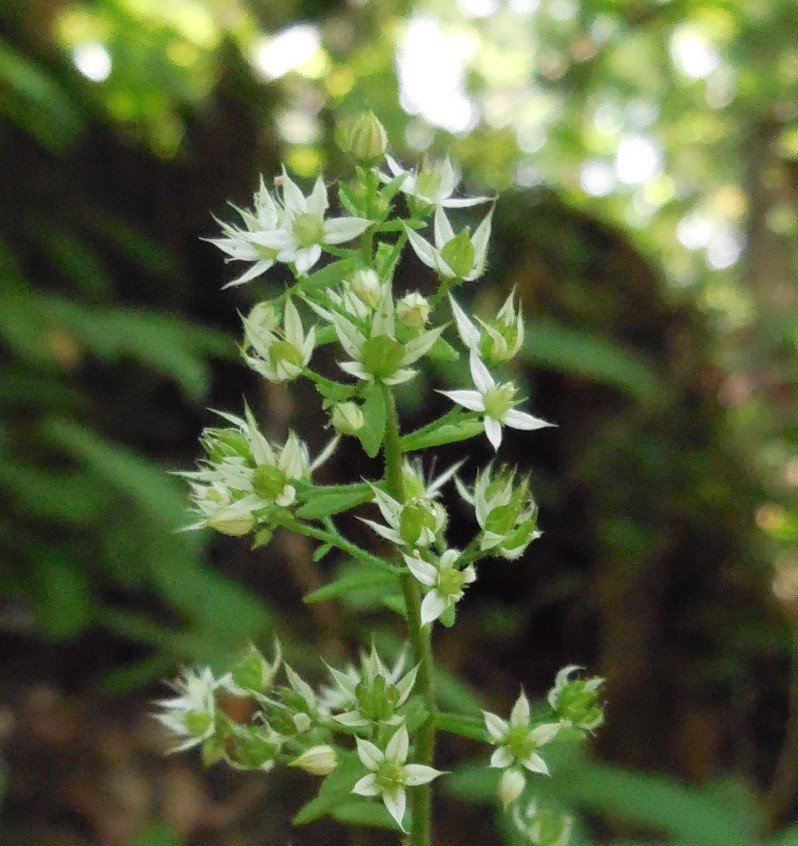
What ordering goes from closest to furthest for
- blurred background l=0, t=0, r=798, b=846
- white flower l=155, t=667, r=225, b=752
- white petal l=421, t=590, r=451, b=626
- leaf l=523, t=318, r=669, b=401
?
white petal l=421, t=590, r=451, b=626
white flower l=155, t=667, r=225, b=752
blurred background l=0, t=0, r=798, b=846
leaf l=523, t=318, r=669, b=401

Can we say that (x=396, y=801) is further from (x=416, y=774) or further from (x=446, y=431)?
(x=446, y=431)

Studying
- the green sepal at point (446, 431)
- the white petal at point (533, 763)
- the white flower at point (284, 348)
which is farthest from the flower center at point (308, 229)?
the white petal at point (533, 763)

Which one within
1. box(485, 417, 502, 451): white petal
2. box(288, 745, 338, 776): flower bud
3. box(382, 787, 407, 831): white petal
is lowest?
box(382, 787, 407, 831): white petal

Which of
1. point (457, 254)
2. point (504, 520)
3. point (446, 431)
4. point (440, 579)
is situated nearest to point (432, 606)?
point (440, 579)

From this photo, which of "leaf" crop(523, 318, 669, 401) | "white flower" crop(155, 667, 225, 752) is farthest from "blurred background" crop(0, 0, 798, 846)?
"white flower" crop(155, 667, 225, 752)

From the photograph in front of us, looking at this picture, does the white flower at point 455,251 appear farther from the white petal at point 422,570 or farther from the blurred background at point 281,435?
the blurred background at point 281,435

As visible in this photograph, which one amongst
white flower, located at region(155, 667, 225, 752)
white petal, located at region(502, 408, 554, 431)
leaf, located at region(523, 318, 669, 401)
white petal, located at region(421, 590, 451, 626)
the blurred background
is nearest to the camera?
white petal, located at region(421, 590, 451, 626)

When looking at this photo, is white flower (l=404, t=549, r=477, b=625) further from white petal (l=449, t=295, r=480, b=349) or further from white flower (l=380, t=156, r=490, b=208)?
white flower (l=380, t=156, r=490, b=208)
